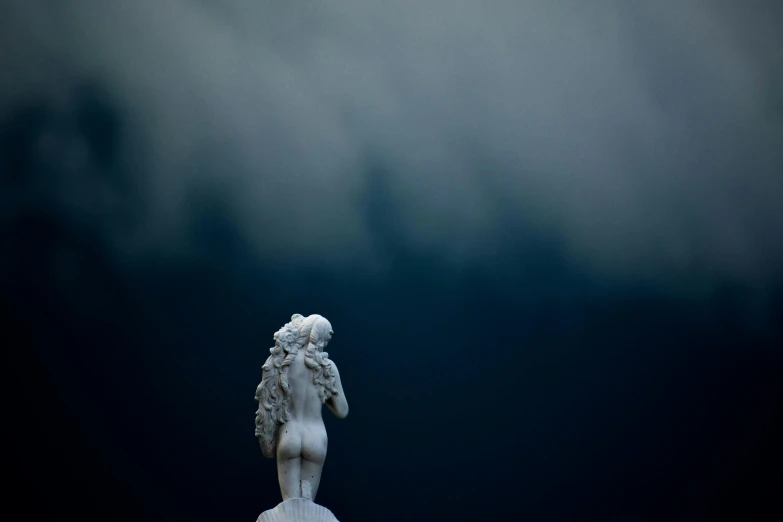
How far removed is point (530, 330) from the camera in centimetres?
1084

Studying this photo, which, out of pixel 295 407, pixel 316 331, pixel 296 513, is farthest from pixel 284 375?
pixel 296 513

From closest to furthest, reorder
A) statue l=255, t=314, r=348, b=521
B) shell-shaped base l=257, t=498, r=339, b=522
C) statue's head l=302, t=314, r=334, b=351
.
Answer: shell-shaped base l=257, t=498, r=339, b=522 < statue l=255, t=314, r=348, b=521 < statue's head l=302, t=314, r=334, b=351

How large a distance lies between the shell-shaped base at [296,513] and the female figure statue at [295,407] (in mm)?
467

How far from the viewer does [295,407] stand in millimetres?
7523

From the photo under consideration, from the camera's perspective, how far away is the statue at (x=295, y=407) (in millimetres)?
7457

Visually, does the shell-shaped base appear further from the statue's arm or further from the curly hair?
the statue's arm

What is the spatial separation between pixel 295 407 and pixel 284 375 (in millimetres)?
248

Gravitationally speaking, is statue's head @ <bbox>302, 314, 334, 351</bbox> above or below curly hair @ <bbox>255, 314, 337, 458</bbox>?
above

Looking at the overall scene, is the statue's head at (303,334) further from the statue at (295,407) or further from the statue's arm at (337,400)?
the statue's arm at (337,400)

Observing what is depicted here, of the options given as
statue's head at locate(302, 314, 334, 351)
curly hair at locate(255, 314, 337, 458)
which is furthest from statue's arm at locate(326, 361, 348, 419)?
statue's head at locate(302, 314, 334, 351)

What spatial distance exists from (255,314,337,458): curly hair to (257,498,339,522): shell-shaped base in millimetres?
658

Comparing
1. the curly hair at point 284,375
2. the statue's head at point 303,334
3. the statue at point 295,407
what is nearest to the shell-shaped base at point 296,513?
the statue at point 295,407

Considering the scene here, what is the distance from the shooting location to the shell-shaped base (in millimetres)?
6848

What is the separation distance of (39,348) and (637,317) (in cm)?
593
